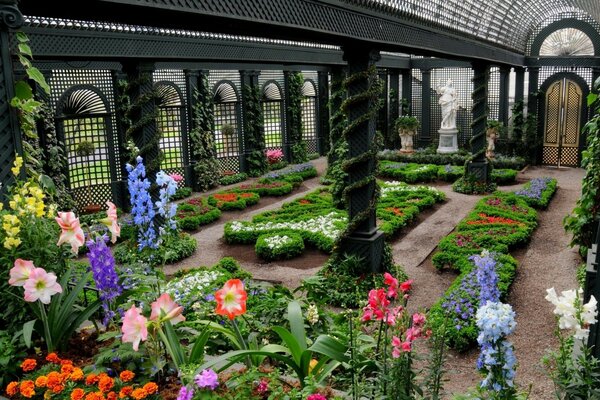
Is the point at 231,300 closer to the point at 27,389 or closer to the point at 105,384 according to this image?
the point at 105,384

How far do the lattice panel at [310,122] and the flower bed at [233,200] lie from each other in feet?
26.9

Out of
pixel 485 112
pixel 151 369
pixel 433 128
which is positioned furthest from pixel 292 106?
pixel 151 369

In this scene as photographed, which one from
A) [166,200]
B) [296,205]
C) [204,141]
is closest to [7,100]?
[166,200]

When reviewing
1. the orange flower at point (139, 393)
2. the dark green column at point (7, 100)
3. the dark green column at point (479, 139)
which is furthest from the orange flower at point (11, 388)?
the dark green column at point (479, 139)

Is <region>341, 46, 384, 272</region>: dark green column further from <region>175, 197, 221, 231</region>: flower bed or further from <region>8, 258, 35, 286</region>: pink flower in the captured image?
<region>8, 258, 35, 286</region>: pink flower

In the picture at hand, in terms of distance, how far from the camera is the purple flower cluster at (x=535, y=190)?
13337mm

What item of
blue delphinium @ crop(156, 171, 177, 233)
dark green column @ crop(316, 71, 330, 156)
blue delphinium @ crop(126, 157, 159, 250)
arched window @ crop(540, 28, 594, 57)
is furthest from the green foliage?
dark green column @ crop(316, 71, 330, 156)

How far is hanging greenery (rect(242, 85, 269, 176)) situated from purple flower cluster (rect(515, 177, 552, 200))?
27.0 ft

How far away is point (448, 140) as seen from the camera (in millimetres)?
20719

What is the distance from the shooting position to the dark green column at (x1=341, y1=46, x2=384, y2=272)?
7.61m

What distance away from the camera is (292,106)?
20859mm

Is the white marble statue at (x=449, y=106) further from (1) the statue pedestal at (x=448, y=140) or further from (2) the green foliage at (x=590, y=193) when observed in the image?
(2) the green foliage at (x=590, y=193)

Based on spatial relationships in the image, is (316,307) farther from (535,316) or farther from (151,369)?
(535,316)

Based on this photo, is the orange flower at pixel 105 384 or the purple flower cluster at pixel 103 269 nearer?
the orange flower at pixel 105 384
